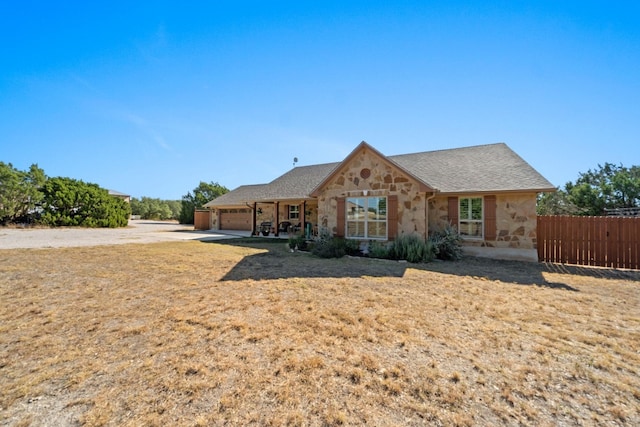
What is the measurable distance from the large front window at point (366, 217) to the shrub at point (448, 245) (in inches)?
83.8

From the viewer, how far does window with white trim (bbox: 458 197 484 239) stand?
38.2 ft

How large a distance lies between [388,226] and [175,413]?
10.3m

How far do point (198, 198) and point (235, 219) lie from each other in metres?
16.7

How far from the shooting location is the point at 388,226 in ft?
38.7

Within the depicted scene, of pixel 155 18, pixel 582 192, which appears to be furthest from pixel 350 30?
pixel 582 192

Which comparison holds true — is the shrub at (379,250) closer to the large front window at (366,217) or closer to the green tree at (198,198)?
the large front window at (366,217)

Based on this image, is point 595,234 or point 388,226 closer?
point 595,234

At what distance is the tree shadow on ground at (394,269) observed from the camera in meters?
7.80

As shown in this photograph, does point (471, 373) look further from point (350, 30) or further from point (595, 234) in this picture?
point (350, 30)

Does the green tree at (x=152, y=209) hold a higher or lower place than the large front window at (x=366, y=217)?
higher

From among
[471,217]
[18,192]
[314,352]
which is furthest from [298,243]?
[18,192]

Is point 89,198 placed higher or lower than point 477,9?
lower

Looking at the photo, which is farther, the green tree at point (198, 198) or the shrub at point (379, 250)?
the green tree at point (198, 198)

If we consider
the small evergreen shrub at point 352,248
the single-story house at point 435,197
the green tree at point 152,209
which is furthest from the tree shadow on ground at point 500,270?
the green tree at point 152,209
